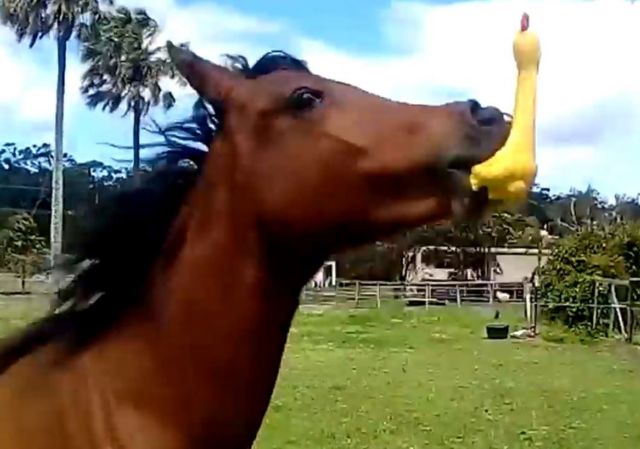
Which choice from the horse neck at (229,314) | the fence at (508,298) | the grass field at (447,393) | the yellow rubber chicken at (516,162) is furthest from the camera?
the fence at (508,298)

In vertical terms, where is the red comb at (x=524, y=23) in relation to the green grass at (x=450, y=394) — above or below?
above

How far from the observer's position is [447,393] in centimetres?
1335

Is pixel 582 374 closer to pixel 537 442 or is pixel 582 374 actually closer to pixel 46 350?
pixel 537 442

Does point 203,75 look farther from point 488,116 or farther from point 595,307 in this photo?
point 595,307

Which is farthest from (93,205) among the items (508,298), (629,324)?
(508,298)

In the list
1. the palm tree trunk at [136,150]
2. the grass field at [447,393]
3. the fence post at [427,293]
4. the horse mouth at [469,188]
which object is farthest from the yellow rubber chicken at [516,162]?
the fence post at [427,293]

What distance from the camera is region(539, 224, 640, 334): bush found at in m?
25.7

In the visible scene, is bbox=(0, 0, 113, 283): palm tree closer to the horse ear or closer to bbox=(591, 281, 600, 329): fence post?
bbox=(591, 281, 600, 329): fence post

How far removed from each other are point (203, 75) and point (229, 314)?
0.51 m

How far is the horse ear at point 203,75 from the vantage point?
231 centimetres

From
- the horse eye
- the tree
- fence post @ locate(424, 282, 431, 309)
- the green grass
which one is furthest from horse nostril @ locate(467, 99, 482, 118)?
fence post @ locate(424, 282, 431, 309)

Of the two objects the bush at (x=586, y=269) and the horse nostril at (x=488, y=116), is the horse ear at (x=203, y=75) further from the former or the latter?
the bush at (x=586, y=269)

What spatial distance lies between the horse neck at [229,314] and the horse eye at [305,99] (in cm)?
19

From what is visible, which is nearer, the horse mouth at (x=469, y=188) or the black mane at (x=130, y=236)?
the horse mouth at (x=469, y=188)
